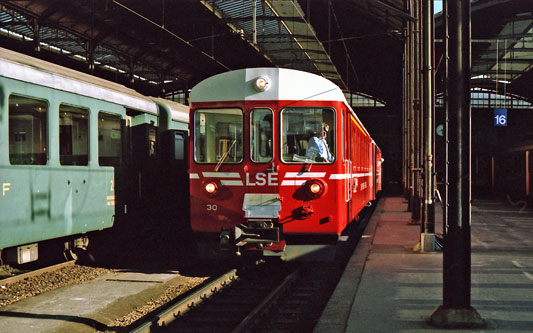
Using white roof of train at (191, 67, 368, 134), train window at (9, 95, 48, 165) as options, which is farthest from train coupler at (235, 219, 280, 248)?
train window at (9, 95, 48, 165)

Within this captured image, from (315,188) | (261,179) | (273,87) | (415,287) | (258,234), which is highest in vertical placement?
(273,87)

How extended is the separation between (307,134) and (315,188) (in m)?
0.79

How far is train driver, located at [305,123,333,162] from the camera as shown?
27.1 feet

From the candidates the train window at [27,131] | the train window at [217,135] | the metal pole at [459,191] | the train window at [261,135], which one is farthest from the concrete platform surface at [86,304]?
the metal pole at [459,191]

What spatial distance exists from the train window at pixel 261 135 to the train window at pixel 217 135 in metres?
0.19

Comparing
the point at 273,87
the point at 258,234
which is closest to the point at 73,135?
the point at 273,87

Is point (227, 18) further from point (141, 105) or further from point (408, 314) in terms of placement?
point (408, 314)

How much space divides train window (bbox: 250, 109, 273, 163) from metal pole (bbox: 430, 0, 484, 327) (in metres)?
3.39

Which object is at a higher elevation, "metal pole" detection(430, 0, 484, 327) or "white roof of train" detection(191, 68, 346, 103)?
"white roof of train" detection(191, 68, 346, 103)

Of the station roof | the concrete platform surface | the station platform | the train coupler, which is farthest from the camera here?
the station roof

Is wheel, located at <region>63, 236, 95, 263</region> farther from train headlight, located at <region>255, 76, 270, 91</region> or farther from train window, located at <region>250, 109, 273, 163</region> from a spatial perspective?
train headlight, located at <region>255, 76, 270, 91</region>

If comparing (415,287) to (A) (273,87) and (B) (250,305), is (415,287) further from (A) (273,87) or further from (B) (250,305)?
(A) (273,87)

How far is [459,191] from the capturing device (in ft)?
17.6

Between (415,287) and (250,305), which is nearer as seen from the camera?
(250,305)
